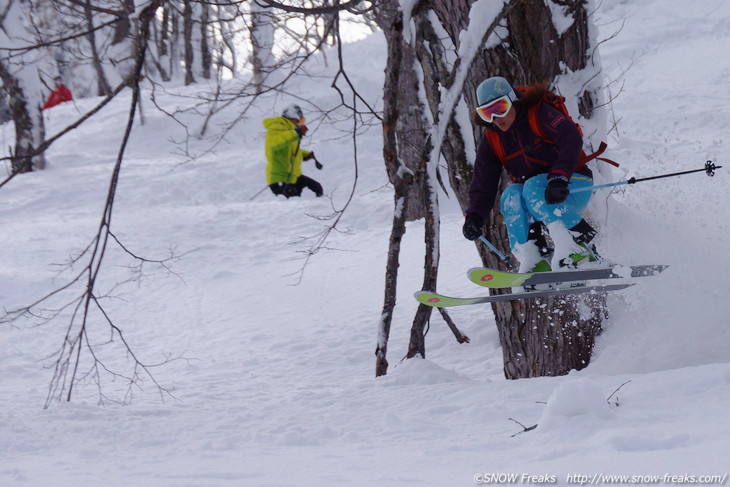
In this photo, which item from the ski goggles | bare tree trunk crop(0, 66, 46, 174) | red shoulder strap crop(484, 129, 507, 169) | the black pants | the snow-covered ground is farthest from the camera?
bare tree trunk crop(0, 66, 46, 174)

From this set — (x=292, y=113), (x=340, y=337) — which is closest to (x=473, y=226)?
(x=340, y=337)

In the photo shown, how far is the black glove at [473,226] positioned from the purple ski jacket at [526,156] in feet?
0.10

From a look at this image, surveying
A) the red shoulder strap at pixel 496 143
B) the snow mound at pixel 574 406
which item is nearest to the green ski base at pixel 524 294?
the red shoulder strap at pixel 496 143

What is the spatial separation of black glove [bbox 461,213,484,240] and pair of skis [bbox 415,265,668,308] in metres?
0.22

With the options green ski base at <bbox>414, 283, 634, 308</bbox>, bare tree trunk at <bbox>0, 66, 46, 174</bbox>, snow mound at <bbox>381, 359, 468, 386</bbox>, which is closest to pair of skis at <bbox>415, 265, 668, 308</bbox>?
green ski base at <bbox>414, 283, 634, 308</bbox>

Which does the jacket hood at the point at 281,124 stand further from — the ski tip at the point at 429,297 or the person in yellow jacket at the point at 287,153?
the ski tip at the point at 429,297

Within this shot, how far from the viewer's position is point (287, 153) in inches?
483

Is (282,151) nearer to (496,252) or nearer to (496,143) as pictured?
(496,252)

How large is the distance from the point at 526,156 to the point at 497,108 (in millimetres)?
376

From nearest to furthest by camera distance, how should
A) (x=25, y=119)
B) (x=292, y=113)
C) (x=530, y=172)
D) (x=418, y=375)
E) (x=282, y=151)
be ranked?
(x=530, y=172) → (x=418, y=375) → (x=292, y=113) → (x=282, y=151) → (x=25, y=119)

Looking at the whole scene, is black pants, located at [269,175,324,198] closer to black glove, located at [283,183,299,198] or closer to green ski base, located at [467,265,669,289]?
black glove, located at [283,183,299,198]

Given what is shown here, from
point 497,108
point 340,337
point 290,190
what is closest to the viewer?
point 497,108

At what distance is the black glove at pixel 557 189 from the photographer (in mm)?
4027

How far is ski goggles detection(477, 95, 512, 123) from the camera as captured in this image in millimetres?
4160
